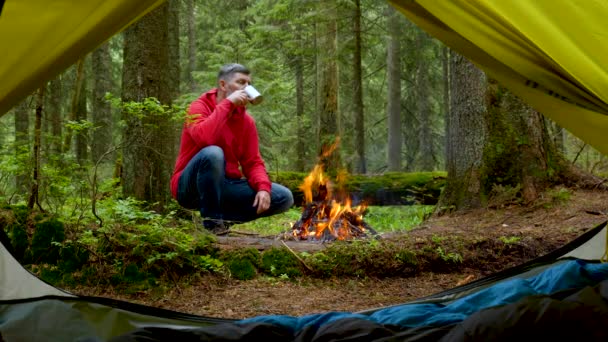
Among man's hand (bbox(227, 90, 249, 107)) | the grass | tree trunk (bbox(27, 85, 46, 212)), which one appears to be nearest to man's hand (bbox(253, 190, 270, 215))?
man's hand (bbox(227, 90, 249, 107))

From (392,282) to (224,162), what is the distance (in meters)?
1.53

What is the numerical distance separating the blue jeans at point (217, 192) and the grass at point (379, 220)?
2.58 m

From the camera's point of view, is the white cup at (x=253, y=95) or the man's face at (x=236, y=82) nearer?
the white cup at (x=253, y=95)

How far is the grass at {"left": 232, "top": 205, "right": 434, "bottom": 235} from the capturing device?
7.36 m

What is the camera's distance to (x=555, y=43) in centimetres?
208

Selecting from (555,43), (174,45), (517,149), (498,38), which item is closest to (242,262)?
(498,38)

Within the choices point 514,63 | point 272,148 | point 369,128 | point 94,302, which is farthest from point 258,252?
point 369,128

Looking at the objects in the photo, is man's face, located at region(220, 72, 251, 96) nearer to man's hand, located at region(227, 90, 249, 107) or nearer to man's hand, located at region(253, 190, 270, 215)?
man's hand, located at region(227, 90, 249, 107)

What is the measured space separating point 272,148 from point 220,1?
3269 millimetres

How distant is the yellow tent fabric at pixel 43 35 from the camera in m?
2.05

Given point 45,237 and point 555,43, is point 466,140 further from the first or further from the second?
point 45,237

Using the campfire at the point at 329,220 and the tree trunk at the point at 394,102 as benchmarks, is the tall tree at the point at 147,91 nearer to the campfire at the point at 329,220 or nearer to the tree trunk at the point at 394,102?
the campfire at the point at 329,220

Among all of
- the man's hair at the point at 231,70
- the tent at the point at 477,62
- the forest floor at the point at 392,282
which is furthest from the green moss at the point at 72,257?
the man's hair at the point at 231,70

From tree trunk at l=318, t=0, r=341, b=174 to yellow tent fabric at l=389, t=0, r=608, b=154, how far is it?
5.56m
